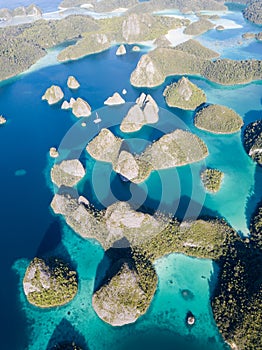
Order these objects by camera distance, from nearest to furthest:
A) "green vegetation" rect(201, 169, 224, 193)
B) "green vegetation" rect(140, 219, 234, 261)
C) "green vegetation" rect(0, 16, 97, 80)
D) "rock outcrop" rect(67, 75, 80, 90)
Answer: "green vegetation" rect(140, 219, 234, 261), "green vegetation" rect(201, 169, 224, 193), "rock outcrop" rect(67, 75, 80, 90), "green vegetation" rect(0, 16, 97, 80)

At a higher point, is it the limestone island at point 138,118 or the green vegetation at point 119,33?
the green vegetation at point 119,33

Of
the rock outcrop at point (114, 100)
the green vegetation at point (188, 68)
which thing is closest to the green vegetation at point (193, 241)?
the rock outcrop at point (114, 100)

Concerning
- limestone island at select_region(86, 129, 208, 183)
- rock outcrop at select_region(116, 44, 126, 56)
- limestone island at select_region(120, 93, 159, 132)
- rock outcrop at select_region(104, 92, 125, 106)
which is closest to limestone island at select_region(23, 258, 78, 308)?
limestone island at select_region(86, 129, 208, 183)

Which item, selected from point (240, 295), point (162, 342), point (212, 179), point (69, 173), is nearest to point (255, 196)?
point (212, 179)

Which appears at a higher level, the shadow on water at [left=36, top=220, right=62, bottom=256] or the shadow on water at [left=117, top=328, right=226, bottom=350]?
the shadow on water at [left=36, top=220, right=62, bottom=256]

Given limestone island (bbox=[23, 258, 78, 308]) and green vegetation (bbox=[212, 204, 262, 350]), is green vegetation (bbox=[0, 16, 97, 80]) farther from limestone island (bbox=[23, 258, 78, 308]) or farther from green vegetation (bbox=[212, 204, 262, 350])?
green vegetation (bbox=[212, 204, 262, 350])

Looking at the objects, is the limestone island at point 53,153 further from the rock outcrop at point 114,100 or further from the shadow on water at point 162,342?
the shadow on water at point 162,342

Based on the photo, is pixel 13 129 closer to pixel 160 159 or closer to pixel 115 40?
pixel 160 159
